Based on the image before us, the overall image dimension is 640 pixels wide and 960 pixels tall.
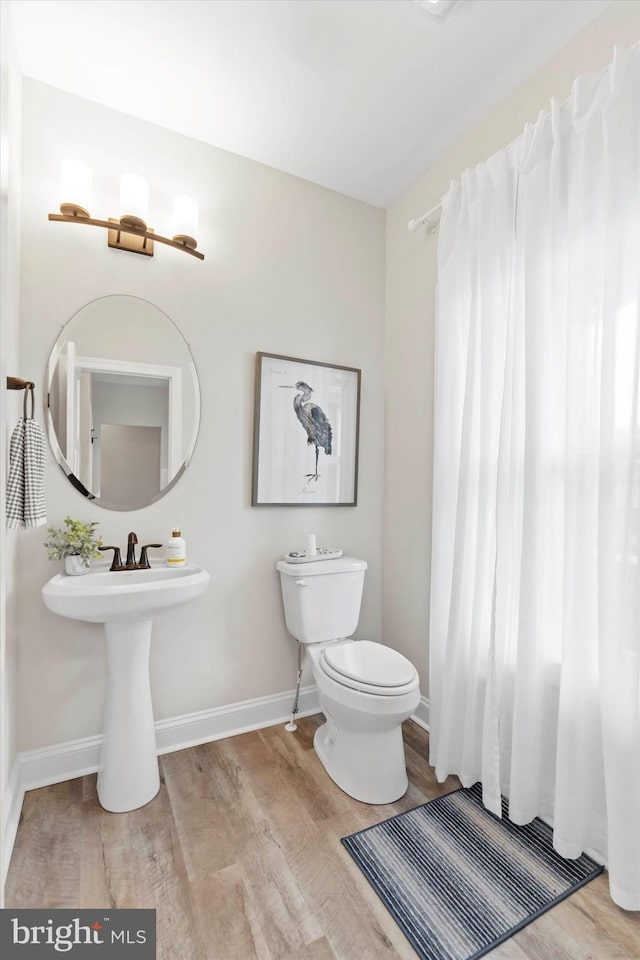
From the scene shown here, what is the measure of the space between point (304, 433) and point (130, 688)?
1.31 m

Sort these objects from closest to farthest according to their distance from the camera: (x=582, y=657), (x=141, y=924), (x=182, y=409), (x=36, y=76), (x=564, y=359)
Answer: (x=141, y=924)
(x=582, y=657)
(x=564, y=359)
(x=36, y=76)
(x=182, y=409)

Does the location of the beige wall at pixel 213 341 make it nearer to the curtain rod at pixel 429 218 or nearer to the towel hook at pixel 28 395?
the towel hook at pixel 28 395

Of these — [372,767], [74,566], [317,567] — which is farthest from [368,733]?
[74,566]

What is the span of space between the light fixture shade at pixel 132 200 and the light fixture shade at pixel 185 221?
0.16 metres

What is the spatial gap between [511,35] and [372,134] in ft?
2.04

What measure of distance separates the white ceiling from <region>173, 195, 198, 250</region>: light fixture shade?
36cm

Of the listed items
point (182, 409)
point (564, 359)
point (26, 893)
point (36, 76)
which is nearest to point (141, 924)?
point (26, 893)

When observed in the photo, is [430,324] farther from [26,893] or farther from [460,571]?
[26,893]

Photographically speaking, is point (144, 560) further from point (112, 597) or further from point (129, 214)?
point (129, 214)

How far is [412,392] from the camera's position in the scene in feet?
7.69

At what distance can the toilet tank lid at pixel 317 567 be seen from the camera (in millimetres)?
2105

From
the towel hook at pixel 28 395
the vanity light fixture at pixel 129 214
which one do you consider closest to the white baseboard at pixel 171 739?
Result: the towel hook at pixel 28 395

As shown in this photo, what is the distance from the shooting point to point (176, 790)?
177 centimetres

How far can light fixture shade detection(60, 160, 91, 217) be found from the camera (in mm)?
1705
